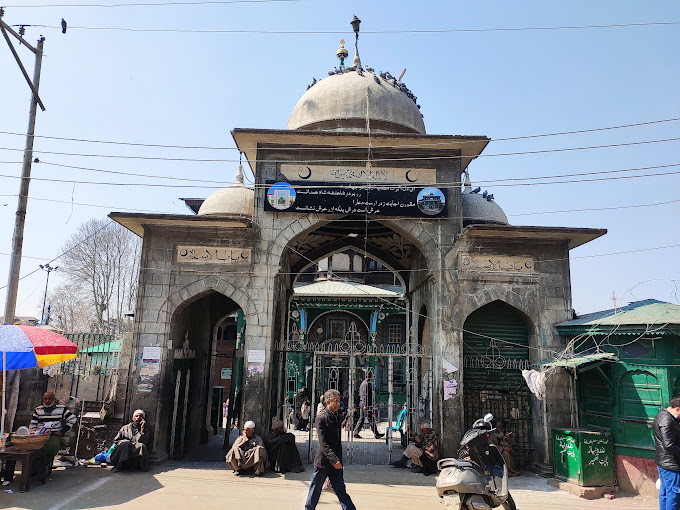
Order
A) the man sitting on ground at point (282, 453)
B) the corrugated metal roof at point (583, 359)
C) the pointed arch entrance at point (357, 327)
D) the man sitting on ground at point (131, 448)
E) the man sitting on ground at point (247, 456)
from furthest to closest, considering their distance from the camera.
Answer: the pointed arch entrance at point (357, 327) → the man sitting on ground at point (282, 453) → the man sitting on ground at point (247, 456) → the man sitting on ground at point (131, 448) → the corrugated metal roof at point (583, 359)

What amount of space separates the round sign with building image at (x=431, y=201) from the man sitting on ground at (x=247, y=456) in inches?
248

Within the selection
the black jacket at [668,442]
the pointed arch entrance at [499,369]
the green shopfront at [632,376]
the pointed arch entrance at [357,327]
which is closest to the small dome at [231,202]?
the pointed arch entrance at [357,327]

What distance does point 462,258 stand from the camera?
1150 centimetres

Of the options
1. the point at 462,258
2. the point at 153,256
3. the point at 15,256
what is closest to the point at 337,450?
the point at 462,258

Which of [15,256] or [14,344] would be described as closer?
[14,344]

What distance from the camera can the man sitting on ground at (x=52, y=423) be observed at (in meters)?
8.81

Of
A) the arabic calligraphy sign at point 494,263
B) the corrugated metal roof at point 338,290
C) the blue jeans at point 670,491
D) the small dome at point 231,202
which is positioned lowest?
the blue jeans at point 670,491

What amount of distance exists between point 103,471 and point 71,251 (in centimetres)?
2232

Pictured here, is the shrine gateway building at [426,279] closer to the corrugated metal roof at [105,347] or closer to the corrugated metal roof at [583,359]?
the corrugated metal roof at [583,359]

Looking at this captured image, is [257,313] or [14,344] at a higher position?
[257,313]

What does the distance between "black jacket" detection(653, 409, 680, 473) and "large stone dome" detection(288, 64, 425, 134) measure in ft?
31.2

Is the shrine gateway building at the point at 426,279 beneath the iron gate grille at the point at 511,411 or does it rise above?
above

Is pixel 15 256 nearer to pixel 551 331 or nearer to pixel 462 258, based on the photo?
pixel 462 258

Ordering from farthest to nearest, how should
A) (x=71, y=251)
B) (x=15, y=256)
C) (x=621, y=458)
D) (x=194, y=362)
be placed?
1. (x=71, y=251)
2. (x=194, y=362)
3. (x=15, y=256)
4. (x=621, y=458)
